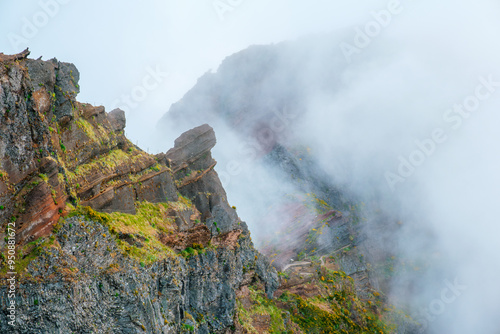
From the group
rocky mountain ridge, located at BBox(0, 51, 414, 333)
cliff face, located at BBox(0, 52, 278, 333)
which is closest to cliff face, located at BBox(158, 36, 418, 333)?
rocky mountain ridge, located at BBox(0, 51, 414, 333)

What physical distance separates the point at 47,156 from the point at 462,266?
12506 centimetres

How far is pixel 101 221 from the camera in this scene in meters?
32.3

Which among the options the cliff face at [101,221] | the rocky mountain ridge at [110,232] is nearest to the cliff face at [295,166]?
the rocky mountain ridge at [110,232]

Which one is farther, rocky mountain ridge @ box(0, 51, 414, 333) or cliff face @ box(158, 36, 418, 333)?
cliff face @ box(158, 36, 418, 333)

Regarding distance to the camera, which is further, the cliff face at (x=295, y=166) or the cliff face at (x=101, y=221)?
the cliff face at (x=295, y=166)

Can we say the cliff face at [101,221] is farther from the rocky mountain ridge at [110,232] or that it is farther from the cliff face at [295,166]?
the cliff face at [295,166]

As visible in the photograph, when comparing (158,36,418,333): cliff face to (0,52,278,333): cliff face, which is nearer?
(0,52,278,333): cliff face

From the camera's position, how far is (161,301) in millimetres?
35781

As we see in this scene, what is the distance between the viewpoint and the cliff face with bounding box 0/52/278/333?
26578 millimetres

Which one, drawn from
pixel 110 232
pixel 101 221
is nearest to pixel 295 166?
pixel 110 232

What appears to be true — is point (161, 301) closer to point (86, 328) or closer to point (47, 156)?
point (86, 328)

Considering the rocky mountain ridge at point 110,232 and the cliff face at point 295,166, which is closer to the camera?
the rocky mountain ridge at point 110,232

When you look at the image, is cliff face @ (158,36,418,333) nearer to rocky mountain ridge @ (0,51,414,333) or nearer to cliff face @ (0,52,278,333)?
rocky mountain ridge @ (0,51,414,333)

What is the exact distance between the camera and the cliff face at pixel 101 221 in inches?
1046
